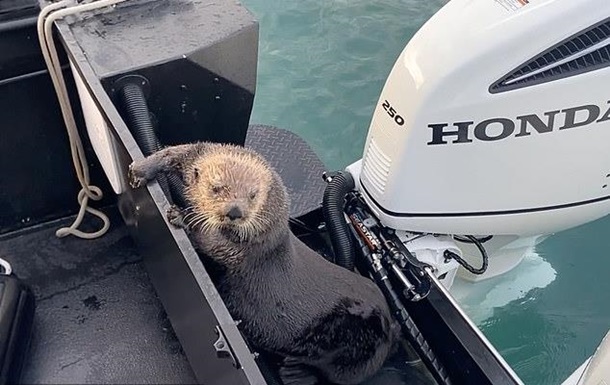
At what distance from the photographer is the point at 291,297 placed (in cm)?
179

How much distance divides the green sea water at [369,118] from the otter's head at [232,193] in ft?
3.24

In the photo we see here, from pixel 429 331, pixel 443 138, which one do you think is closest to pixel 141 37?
pixel 443 138

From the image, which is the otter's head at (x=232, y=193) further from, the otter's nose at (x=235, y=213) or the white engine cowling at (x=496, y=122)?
the white engine cowling at (x=496, y=122)

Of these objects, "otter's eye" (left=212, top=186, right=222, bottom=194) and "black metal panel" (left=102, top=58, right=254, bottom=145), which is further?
"black metal panel" (left=102, top=58, right=254, bottom=145)

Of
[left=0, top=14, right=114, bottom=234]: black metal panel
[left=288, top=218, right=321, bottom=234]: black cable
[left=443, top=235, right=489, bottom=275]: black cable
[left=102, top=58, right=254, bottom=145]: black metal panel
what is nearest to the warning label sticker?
Result: [left=443, top=235, right=489, bottom=275]: black cable

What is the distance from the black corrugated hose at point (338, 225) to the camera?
205 cm

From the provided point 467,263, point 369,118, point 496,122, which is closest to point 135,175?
point 496,122

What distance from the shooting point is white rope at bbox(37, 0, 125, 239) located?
1.91 meters

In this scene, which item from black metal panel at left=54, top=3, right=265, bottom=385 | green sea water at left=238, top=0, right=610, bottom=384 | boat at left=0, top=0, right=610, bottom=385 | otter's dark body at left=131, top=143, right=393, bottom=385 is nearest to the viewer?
black metal panel at left=54, top=3, right=265, bottom=385

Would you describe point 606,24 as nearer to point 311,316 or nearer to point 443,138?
point 443,138

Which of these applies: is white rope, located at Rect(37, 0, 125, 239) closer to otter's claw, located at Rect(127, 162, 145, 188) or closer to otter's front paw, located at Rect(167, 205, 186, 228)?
otter's claw, located at Rect(127, 162, 145, 188)

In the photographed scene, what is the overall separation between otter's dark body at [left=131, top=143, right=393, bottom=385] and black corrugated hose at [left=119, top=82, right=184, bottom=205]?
4.4 inches

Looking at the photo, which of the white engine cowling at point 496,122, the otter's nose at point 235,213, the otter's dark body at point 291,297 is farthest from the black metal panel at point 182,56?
the otter's nose at point 235,213

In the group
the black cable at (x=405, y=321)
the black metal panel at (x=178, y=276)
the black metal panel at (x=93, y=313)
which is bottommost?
the black metal panel at (x=93, y=313)
